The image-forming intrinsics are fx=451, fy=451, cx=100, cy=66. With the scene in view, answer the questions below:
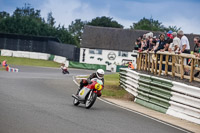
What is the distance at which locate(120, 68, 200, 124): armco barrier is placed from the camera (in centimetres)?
1304

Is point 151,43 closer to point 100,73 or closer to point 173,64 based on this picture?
point 173,64

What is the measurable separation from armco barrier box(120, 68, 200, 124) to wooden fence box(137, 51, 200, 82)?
0.95 metres

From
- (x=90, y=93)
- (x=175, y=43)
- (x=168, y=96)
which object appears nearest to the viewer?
(x=90, y=93)

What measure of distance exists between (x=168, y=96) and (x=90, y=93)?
272 centimetres

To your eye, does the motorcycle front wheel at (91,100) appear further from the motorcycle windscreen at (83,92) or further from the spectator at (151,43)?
the spectator at (151,43)

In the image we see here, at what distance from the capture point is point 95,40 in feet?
268

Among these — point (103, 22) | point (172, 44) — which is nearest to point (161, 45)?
point (172, 44)

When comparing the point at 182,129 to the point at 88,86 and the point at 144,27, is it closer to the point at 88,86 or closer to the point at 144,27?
the point at 88,86

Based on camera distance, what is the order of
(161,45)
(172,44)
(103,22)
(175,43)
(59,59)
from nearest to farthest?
(175,43), (172,44), (161,45), (59,59), (103,22)

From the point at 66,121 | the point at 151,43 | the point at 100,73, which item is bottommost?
the point at 66,121

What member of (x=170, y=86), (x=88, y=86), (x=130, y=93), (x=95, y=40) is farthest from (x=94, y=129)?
(x=95, y=40)

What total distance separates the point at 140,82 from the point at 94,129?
28.1ft

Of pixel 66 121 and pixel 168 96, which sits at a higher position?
pixel 168 96

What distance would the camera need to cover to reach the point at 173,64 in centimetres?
1698
